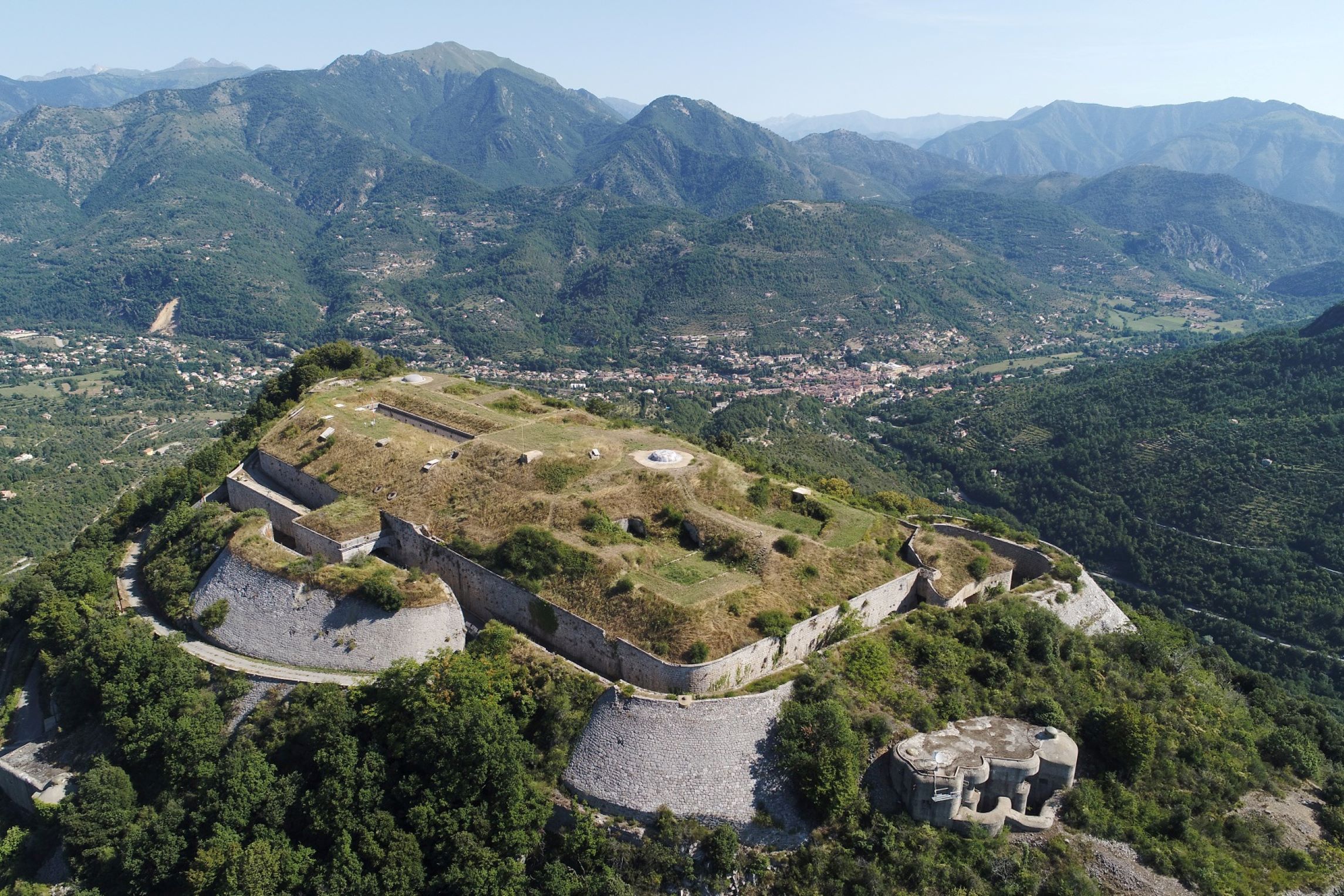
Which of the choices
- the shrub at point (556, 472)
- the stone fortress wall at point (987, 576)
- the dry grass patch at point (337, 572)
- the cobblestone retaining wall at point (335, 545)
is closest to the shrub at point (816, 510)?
the stone fortress wall at point (987, 576)

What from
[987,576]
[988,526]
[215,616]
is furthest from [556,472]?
[988,526]

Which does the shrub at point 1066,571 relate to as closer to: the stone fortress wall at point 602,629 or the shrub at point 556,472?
the stone fortress wall at point 602,629

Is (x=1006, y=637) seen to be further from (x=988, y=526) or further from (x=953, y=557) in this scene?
(x=988, y=526)

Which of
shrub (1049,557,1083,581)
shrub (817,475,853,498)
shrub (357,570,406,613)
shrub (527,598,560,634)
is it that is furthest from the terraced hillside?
shrub (1049,557,1083,581)

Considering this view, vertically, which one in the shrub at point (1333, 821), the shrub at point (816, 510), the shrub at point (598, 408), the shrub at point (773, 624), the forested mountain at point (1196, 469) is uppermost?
the shrub at point (816, 510)

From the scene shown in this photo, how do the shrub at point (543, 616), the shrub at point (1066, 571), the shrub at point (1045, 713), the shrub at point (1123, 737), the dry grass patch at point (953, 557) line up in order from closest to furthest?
the shrub at point (1123, 737) < the shrub at point (1045, 713) < the shrub at point (543, 616) < the dry grass patch at point (953, 557) < the shrub at point (1066, 571)

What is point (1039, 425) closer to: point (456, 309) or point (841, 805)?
point (841, 805)

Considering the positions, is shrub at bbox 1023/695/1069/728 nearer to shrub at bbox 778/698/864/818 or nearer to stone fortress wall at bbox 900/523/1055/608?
stone fortress wall at bbox 900/523/1055/608

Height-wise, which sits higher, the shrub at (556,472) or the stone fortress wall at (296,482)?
the shrub at (556,472)
